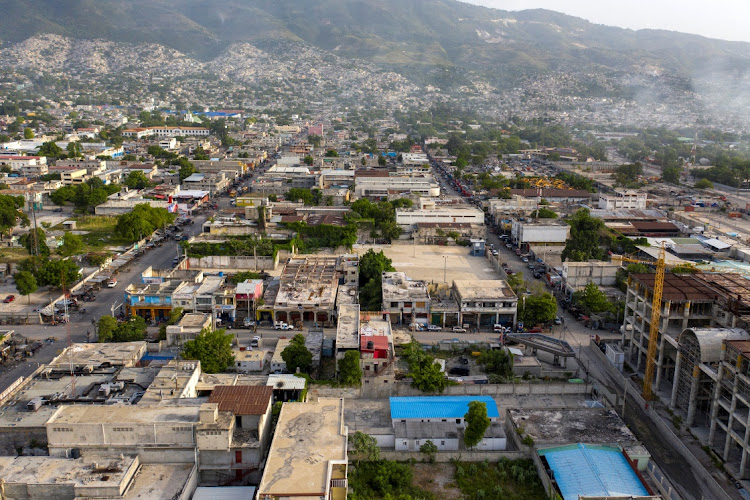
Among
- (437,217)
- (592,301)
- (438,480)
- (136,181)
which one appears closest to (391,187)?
(437,217)

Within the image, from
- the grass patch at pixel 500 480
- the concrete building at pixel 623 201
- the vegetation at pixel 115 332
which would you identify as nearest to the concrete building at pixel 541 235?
the concrete building at pixel 623 201

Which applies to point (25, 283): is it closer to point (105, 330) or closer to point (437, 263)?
point (105, 330)

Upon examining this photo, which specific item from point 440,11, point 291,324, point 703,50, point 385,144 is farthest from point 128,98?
point 703,50

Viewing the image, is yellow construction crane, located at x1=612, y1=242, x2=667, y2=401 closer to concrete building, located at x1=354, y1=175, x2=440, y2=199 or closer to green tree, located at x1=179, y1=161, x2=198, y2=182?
concrete building, located at x1=354, y1=175, x2=440, y2=199

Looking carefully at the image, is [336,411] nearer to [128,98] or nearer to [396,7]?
[128,98]

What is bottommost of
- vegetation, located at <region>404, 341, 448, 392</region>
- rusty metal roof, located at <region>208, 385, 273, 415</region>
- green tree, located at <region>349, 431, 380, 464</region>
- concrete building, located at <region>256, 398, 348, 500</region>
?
green tree, located at <region>349, 431, 380, 464</region>

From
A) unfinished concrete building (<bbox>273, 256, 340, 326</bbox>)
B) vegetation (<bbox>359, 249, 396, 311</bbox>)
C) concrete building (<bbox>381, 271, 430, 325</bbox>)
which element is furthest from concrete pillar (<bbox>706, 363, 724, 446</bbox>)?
unfinished concrete building (<bbox>273, 256, 340, 326</bbox>)
